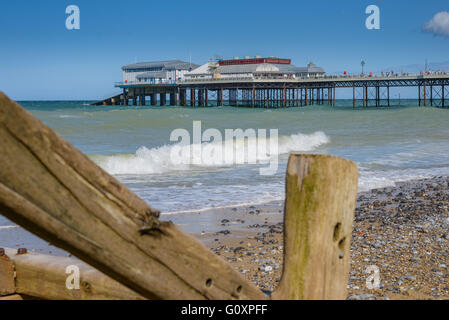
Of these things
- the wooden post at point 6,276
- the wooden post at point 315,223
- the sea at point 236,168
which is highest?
the wooden post at point 315,223

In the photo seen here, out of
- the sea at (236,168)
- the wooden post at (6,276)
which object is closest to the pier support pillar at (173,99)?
the sea at (236,168)

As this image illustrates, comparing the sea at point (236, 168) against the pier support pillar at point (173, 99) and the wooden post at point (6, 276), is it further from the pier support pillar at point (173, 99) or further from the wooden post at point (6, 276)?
the pier support pillar at point (173, 99)

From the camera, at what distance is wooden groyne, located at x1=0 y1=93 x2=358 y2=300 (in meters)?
1.33

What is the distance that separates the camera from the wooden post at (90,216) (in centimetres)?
132

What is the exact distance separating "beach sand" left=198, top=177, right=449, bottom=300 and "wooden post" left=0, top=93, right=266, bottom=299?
115 inches

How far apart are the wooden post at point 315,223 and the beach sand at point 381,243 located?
8.57ft

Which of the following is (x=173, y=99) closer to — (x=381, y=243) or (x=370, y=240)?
(x=370, y=240)

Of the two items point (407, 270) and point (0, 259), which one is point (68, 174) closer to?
point (0, 259)

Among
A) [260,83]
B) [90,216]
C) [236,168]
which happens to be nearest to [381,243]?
[90,216]

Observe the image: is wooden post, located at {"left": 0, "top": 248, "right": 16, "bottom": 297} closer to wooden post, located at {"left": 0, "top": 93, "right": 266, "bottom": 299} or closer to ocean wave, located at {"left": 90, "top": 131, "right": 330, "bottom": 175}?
wooden post, located at {"left": 0, "top": 93, "right": 266, "bottom": 299}

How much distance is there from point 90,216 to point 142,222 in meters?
0.15

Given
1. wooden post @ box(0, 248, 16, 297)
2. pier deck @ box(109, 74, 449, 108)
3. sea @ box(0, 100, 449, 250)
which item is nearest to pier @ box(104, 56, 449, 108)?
pier deck @ box(109, 74, 449, 108)

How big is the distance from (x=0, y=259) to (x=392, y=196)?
843cm
